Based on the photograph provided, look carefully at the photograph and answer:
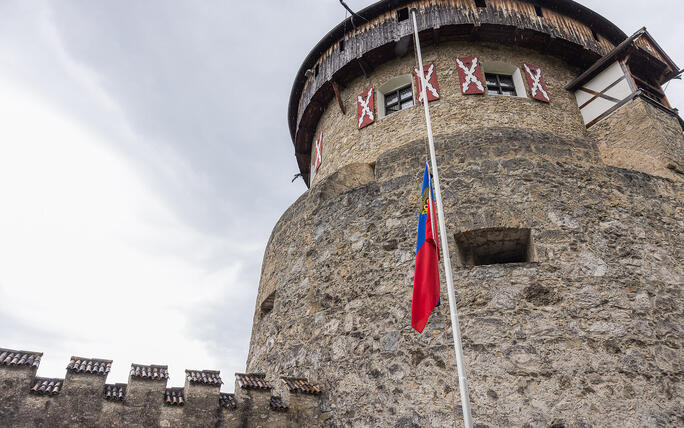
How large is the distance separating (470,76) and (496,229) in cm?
385

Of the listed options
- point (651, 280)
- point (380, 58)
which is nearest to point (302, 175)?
point (380, 58)

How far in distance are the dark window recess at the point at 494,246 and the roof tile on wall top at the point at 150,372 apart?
4.15 meters

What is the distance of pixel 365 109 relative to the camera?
9.61 meters

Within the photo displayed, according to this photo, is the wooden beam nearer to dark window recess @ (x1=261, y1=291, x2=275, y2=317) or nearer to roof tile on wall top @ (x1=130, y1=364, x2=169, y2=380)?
dark window recess @ (x1=261, y1=291, x2=275, y2=317)

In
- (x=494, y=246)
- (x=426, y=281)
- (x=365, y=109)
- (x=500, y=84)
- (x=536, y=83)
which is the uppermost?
(x=500, y=84)

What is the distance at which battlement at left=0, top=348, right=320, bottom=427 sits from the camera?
5062 mm

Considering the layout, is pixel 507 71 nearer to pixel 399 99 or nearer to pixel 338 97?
pixel 399 99

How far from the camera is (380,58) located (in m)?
10.0

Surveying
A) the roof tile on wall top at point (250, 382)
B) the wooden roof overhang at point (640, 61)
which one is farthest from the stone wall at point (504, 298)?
the wooden roof overhang at point (640, 61)

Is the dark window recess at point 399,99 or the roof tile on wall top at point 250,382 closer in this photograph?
the roof tile on wall top at point 250,382

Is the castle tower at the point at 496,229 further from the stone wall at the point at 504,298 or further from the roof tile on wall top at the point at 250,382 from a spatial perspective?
the roof tile on wall top at the point at 250,382

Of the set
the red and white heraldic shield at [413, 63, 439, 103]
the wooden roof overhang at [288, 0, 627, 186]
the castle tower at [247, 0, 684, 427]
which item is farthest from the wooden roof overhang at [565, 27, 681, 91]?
the red and white heraldic shield at [413, 63, 439, 103]

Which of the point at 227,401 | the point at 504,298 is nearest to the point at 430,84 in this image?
the point at 504,298

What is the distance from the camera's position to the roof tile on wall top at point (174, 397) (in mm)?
5504
